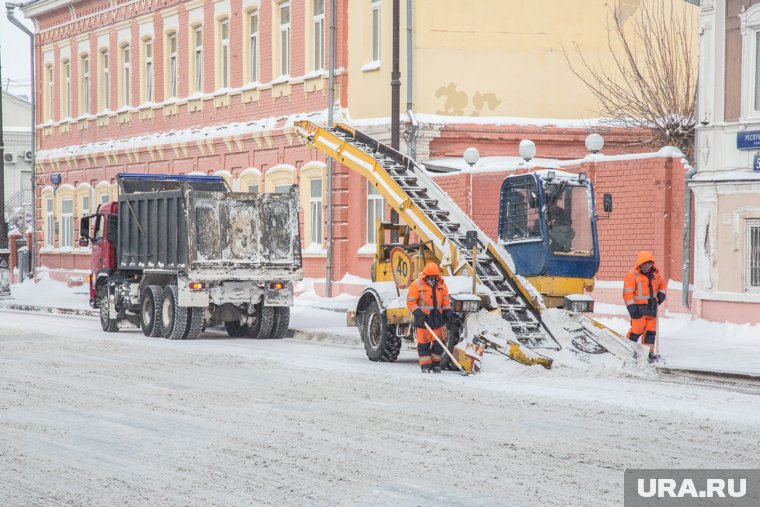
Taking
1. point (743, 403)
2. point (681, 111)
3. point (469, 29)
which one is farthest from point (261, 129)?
point (743, 403)

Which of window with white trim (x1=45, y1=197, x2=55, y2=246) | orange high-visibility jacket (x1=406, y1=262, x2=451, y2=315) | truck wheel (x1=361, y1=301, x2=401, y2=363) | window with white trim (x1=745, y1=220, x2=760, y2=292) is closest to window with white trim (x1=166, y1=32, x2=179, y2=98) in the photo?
window with white trim (x1=45, y1=197, x2=55, y2=246)

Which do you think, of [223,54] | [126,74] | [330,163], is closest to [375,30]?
[330,163]

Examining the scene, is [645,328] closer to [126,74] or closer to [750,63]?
[750,63]

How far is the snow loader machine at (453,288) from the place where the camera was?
1789 centimetres

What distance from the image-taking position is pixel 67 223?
5062 cm

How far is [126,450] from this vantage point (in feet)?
36.2

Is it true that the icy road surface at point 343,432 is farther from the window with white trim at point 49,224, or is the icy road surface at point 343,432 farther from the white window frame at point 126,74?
the window with white trim at point 49,224

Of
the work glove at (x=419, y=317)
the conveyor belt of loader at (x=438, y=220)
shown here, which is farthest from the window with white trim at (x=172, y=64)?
the work glove at (x=419, y=317)

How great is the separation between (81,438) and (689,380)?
823cm

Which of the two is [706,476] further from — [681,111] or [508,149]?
[681,111]

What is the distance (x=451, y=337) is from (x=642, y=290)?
2.83 metres

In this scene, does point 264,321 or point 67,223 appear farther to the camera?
point 67,223

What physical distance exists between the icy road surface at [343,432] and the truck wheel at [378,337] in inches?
14.2

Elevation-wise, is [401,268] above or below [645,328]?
above
